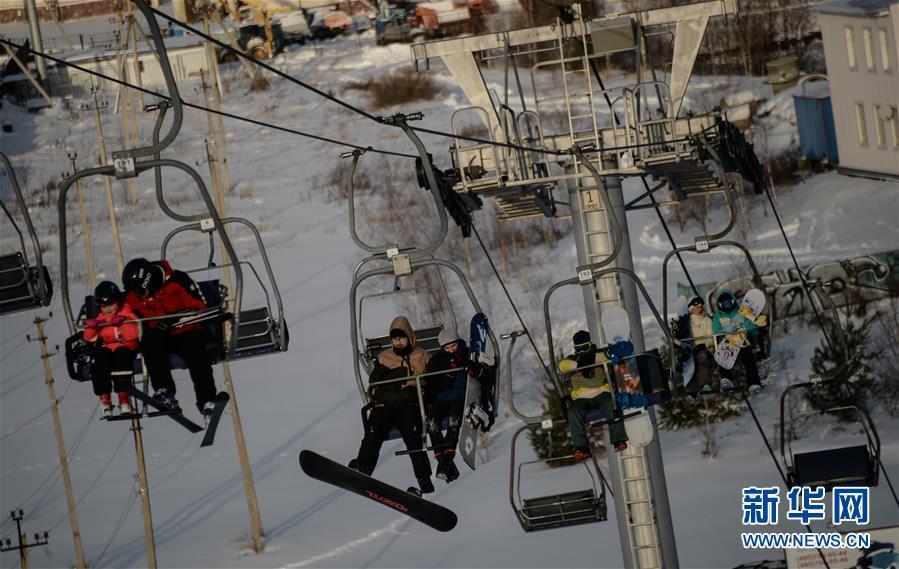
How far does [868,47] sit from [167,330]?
2924 centimetres

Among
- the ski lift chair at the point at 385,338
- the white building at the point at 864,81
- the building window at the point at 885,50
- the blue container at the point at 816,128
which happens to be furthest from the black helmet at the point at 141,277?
the blue container at the point at 816,128

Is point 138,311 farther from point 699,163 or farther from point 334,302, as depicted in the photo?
point 334,302

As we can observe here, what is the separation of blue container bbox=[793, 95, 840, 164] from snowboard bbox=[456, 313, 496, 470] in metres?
31.2

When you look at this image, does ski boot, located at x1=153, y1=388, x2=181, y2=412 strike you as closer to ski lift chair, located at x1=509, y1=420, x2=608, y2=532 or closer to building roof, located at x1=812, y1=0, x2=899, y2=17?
ski lift chair, located at x1=509, y1=420, x2=608, y2=532

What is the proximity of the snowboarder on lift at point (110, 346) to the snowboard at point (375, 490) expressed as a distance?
1549mm

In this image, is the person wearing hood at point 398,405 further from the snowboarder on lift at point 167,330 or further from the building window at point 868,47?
the building window at point 868,47

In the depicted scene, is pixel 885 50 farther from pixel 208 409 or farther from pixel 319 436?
pixel 208 409

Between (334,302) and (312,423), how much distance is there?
6069 millimetres

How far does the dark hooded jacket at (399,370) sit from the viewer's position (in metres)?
12.3

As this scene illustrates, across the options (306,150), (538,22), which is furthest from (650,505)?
(538,22)

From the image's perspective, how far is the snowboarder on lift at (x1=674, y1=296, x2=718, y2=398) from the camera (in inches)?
604

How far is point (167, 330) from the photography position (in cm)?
1245

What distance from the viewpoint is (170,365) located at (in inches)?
490

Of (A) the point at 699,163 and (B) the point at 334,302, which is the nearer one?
(A) the point at 699,163
